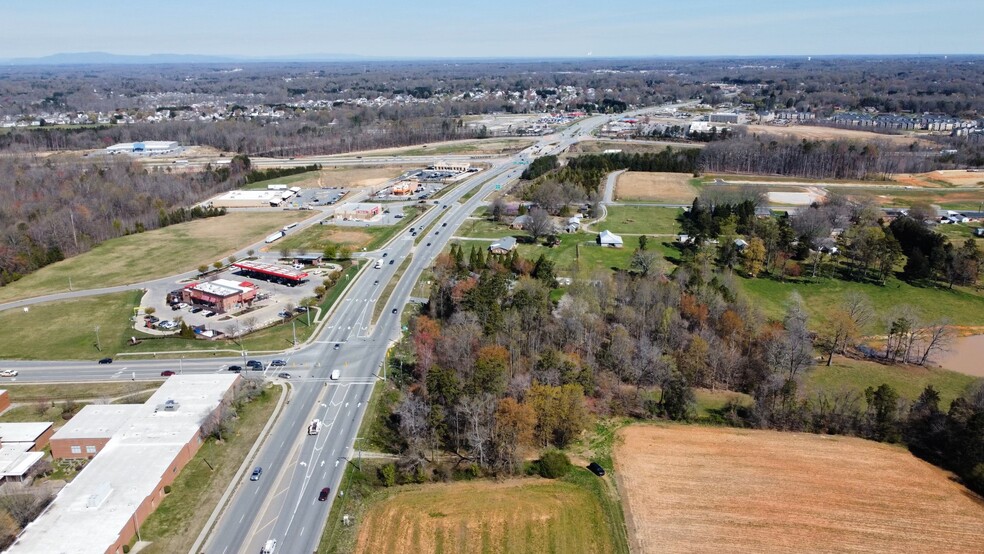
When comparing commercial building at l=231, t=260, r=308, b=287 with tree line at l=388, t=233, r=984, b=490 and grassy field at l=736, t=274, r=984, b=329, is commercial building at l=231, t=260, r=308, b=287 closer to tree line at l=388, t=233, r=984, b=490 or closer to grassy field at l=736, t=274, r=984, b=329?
tree line at l=388, t=233, r=984, b=490

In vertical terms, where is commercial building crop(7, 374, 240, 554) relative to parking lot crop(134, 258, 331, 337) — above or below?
below

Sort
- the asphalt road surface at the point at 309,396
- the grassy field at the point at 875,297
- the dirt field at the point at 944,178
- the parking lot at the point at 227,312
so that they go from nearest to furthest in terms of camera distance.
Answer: the asphalt road surface at the point at 309,396 < the parking lot at the point at 227,312 < the grassy field at the point at 875,297 < the dirt field at the point at 944,178

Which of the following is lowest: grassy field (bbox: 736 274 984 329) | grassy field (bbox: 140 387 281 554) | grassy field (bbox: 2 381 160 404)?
grassy field (bbox: 140 387 281 554)

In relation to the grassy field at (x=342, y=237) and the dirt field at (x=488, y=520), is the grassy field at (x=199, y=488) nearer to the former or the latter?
the dirt field at (x=488, y=520)

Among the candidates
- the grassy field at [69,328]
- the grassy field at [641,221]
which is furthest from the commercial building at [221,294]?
the grassy field at [641,221]

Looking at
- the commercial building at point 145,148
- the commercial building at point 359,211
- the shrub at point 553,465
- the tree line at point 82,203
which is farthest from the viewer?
the commercial building at point 145,148

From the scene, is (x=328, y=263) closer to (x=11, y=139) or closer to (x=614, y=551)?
(x=614, y=551)

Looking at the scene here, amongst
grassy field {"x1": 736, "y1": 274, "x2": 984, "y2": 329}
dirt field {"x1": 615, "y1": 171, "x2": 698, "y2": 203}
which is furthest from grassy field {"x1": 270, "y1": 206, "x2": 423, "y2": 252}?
grassy field {"x1": 736, "y1": 274, "x2": 984, "y2": 329}
